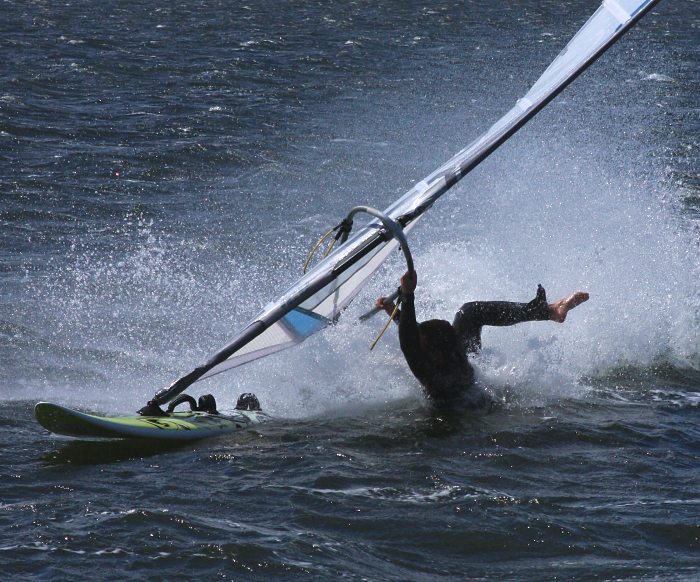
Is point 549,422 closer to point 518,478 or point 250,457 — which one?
point 518,478

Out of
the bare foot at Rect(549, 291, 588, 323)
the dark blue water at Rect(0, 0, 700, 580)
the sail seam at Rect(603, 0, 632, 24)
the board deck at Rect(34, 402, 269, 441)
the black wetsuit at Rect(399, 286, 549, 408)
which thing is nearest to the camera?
the dark blue water at Rect(0, 0, 700, 580)

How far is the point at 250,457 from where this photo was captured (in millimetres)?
7758

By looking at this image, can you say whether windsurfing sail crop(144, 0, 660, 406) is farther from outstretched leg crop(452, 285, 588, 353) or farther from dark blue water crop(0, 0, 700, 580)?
outstretched leg crop(452, 285, 588, 353)

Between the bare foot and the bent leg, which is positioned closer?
the bare foot

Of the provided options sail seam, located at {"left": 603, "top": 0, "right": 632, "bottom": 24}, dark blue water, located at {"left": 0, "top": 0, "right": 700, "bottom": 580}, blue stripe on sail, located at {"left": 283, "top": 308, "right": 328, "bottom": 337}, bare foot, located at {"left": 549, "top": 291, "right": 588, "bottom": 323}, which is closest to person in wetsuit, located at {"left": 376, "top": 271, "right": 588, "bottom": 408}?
bare foot, located at {"left": 549, "top": 291, "right": 588, "bottom": 323}

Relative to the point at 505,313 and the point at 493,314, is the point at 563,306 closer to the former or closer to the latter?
the point at 505,313

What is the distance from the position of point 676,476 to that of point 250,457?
303cm

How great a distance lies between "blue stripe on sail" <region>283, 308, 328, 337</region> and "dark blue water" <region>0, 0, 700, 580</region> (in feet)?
2.56

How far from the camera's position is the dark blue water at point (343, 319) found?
6.46m

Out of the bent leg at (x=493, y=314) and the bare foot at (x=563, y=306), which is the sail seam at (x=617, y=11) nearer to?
the bare foot at (x=563, y=306)

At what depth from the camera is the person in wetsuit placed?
8.67m

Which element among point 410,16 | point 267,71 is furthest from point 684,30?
point 267,71

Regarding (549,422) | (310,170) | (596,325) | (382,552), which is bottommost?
(382,552)

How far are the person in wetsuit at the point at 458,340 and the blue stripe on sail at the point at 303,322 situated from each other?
513mm
